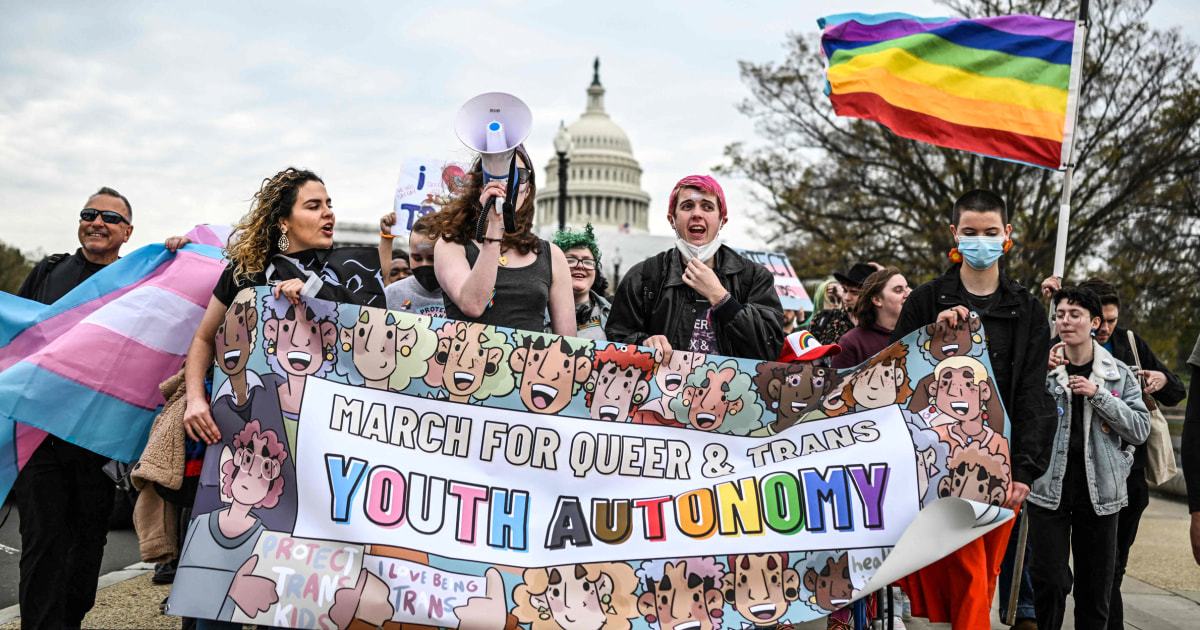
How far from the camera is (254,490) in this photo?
3697mm

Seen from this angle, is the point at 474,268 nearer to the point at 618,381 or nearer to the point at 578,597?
the point at 618,381

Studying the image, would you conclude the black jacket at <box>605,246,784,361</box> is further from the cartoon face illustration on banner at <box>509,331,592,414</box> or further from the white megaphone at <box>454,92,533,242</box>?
the white megaphone at <box>454,92,533,242</box>

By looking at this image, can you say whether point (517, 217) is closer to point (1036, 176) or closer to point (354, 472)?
point (354, 472)

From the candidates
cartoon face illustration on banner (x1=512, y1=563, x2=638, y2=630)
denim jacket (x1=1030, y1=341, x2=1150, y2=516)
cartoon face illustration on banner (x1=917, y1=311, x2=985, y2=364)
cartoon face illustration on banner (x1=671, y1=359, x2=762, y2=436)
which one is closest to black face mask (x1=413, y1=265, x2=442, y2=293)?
cartoon face illustration on banner (x1=671, y1=359, x2=762, y2=436)

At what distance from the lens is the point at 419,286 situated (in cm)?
555

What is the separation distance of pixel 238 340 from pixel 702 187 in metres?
2.04

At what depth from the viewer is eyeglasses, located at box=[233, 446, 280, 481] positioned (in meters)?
3.72

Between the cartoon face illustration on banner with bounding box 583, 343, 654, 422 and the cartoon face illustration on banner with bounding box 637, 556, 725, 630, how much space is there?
0.64 meters

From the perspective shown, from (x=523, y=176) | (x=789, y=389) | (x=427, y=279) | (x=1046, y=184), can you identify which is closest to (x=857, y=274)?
(x=427, y=279)

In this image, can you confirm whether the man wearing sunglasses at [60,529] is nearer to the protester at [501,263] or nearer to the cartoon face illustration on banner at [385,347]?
the cartoon face illustration on banner at [385,347]

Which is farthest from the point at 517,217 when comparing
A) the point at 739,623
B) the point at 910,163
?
the point at 910,163

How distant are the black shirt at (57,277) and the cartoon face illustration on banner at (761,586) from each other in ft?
11.3

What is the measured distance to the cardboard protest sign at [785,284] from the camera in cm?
1240

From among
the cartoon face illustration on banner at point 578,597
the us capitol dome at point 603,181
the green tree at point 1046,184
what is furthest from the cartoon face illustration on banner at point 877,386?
the us capitol dome at point 603,181
